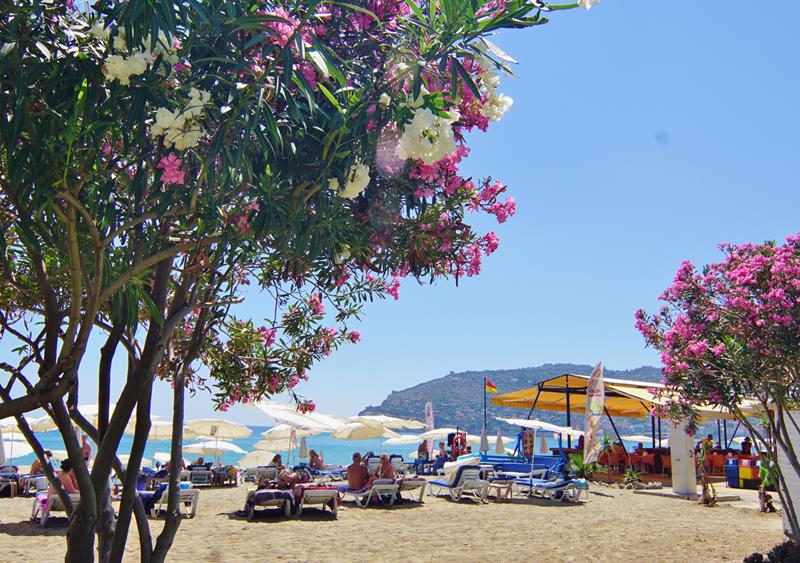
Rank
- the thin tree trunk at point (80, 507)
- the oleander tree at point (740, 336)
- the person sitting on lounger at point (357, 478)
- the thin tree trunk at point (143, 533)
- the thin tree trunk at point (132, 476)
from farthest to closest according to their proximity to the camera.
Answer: the person sitting on lounger at point (357, 478)
the oleander tree at point (740, 336)
the thin tree trunk at point (143, 533)
the thin tree trunk at point (132, 476)
the thin tree trunk at point (80, 507)

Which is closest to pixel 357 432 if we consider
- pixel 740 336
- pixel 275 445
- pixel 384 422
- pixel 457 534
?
pixel 384 422

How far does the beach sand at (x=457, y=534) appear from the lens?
29.1 feet

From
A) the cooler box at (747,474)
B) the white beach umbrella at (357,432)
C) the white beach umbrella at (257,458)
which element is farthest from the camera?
the white beach umbrella at (257,458)

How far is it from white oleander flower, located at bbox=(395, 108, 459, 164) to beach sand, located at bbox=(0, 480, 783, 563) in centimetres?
666


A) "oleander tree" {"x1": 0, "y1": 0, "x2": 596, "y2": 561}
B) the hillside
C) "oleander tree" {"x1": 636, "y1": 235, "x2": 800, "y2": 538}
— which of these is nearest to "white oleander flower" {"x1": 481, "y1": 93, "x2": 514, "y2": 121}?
"oleander tree" {"x1": 0, "y1": 0, "x2": 596, "y2": 561}

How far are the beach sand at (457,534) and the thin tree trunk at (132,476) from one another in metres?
4.17

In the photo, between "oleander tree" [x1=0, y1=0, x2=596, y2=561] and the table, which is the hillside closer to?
the table

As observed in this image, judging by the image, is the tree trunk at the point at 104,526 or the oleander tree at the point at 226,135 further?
the tree trunk at the point at 104,526

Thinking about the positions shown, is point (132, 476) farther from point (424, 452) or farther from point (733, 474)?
point (424, 452)

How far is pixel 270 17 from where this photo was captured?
2.67 metres

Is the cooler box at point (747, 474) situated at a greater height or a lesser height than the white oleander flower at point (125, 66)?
lesser

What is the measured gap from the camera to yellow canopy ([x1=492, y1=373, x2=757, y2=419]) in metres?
19.7

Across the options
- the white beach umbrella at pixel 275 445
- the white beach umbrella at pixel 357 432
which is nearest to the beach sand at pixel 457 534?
the white beach umbrella at pixel 357 432

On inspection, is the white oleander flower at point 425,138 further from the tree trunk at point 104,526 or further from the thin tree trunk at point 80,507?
the tree trunk at point 104,526
